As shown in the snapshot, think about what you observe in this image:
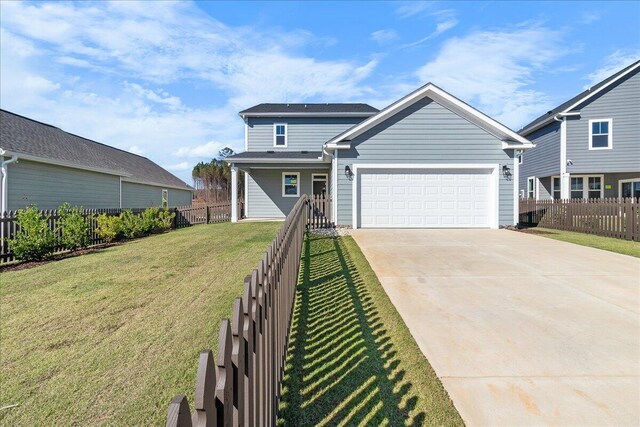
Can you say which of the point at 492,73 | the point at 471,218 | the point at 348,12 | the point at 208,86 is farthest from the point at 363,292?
the point at 208,86

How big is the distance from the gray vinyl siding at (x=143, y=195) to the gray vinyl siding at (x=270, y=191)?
864 centimetres

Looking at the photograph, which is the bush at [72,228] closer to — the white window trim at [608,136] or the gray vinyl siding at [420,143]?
the gray vinyl siding at [420,143]

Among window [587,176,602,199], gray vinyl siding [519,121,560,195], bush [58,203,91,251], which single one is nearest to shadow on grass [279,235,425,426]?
bush [58,203,91,251]

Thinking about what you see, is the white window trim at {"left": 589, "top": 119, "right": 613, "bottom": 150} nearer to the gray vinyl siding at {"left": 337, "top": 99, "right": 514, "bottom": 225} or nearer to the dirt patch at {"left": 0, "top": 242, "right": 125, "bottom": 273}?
the gray vinyl siding at {"left": 337, "top": 99, "right": 514, "bottom": 225}

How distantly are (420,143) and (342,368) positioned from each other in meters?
11.3

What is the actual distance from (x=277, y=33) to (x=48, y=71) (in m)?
Answer: 9.82

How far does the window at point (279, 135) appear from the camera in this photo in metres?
19.0

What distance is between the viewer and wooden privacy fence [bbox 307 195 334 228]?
12516 millimetres

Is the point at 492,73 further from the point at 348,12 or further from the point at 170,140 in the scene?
the point at 170,140

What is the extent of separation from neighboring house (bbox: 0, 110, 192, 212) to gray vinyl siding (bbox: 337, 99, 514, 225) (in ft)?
39.4

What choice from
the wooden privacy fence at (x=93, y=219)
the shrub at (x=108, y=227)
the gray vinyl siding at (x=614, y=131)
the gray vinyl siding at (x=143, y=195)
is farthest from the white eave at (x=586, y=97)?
the gray vinyl siding at (x=143, y=195)

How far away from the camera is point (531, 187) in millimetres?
21984

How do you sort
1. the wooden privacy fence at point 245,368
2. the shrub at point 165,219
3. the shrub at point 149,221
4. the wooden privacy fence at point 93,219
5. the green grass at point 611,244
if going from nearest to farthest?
the wooden privacy fence at point 245,368 < the wooden privacy fence at point 93,219 < the green grass at point 611,244 < the shrub at point 149,221 < the shrub at point 165,219

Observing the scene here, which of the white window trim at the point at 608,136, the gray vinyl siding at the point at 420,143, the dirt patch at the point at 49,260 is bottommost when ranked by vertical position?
the dirt patch at the point at 49,260
